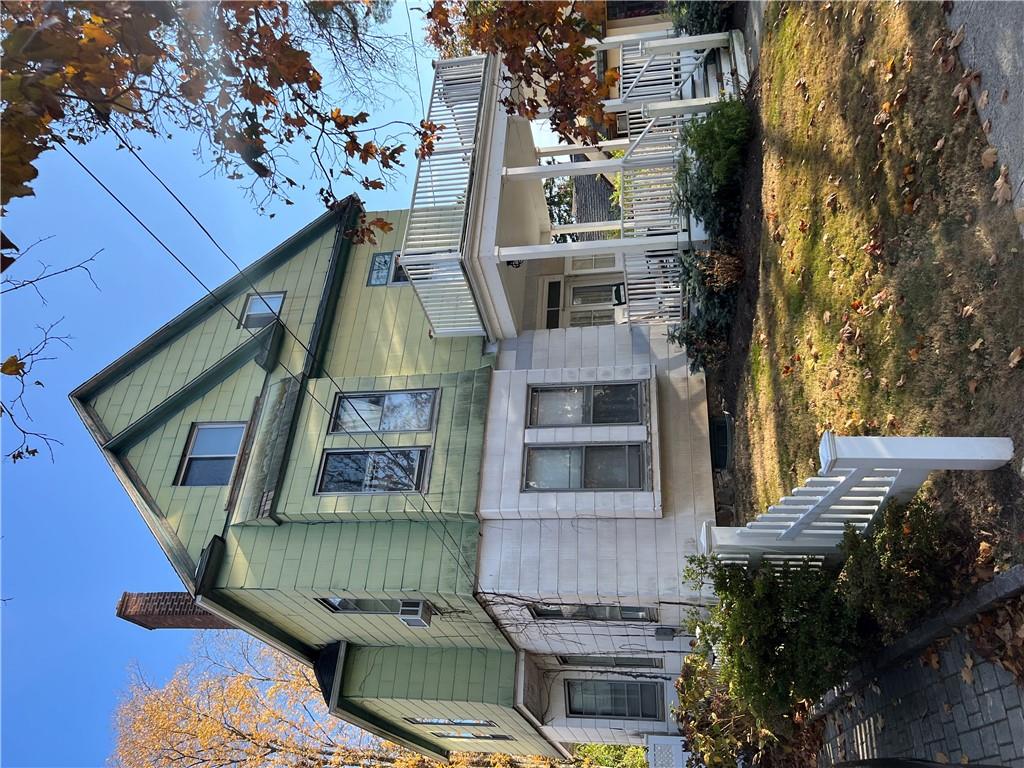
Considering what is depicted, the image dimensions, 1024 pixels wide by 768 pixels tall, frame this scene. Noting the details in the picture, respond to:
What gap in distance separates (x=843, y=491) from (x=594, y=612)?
5552 mm

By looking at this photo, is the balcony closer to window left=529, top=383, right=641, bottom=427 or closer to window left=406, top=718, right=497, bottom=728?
window left=529, top=383, right=641, bottom=427

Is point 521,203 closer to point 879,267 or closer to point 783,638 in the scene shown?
point 879,267

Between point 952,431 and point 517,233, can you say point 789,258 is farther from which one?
point 517,233

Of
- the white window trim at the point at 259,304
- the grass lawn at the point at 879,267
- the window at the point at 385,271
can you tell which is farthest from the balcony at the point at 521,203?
the white window trim at the point at 259,304

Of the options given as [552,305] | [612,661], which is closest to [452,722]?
[612,661]

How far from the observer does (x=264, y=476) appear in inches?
411

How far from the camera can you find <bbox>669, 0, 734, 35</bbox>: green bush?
11930 mm

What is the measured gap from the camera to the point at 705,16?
12047 mm

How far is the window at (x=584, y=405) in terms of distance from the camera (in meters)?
10.0

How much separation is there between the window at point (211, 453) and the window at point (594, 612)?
606cm

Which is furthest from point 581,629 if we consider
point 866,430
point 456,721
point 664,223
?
point 664,223

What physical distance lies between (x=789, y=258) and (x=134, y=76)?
722cm

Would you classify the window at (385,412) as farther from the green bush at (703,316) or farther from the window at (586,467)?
the green bush at (703,316)

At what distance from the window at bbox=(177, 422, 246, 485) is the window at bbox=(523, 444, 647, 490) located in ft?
18.4
